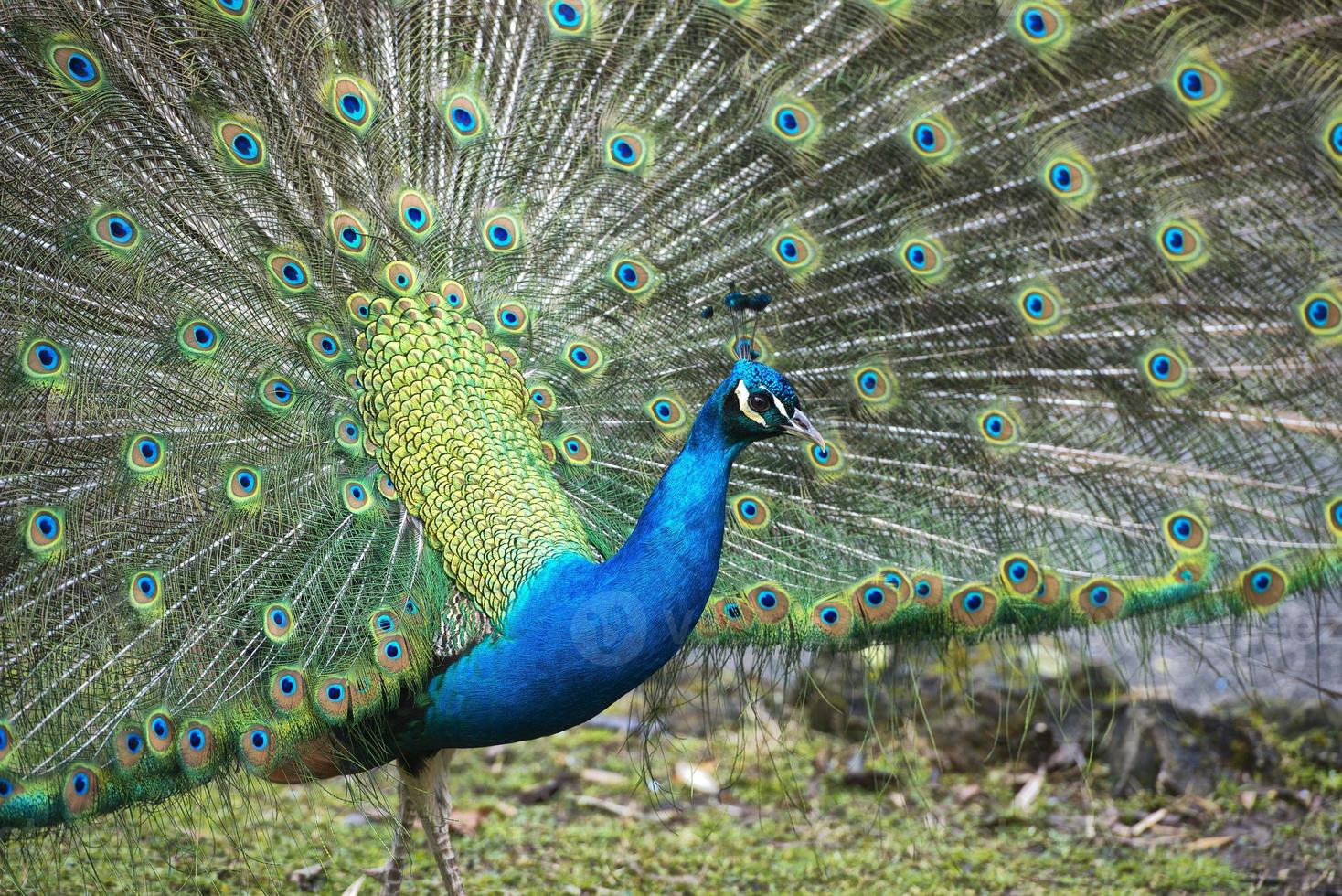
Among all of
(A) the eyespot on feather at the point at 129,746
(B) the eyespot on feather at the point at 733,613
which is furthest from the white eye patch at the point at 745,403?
(A) the eyespot on feather at the point at 129,746

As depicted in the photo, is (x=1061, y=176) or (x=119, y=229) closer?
(x=119, y=229)

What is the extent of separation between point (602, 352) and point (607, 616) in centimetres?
73

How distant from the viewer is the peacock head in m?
2.64

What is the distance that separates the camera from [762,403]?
2646 millimetres

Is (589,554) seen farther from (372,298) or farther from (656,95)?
(656,95)

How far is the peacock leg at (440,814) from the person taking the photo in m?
3.37

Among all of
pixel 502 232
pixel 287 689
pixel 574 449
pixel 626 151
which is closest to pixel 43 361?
pixel 287 689

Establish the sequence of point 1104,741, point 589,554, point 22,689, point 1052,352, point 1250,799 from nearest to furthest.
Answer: point 22,689, point 589,554, point 1052,352, point 1250,799, point 1104,741

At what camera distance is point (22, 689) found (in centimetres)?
275

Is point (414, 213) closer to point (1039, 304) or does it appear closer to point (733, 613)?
point (733, 613)

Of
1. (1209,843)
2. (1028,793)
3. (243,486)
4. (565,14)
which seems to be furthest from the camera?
(1028,793)

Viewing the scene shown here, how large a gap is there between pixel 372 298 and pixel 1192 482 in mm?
2029

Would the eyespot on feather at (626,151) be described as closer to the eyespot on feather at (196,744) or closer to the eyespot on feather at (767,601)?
the eyespot on feather at (767,601)

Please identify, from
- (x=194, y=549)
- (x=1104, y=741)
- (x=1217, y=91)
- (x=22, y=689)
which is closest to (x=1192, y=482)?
(x=1217, y=91)
